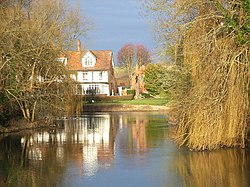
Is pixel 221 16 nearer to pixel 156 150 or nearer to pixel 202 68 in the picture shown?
pixel 202 68

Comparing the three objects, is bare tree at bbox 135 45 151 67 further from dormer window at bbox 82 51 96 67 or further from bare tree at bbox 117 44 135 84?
dormer window at bbox 82 51 96 67

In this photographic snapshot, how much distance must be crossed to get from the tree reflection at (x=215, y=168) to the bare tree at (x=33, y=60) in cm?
1248

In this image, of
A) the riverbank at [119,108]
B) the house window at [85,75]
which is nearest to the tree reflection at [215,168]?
the riverbank at [119,108]

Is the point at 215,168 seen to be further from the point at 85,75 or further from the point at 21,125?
the point at 85,75

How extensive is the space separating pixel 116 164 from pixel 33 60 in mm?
15301

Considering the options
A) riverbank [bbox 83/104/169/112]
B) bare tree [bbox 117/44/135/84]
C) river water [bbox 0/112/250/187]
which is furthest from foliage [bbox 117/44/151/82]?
river water [bbox 0/112/250/187]

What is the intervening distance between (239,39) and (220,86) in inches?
67.8

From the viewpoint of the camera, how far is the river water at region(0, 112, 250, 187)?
1149 cm

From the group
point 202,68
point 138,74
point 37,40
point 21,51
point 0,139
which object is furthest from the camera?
point 138,74

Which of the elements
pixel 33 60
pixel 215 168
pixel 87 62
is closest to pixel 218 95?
pixel 215 168

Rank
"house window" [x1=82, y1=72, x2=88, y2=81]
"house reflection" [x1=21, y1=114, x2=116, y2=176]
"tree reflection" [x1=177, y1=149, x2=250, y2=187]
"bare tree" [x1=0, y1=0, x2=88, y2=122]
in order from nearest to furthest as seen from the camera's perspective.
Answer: "tree reflection" [x1=177, y1=149, x2=250, y2=187]
"house reflection" [x1=21, y1=114, x2=116, y2=176]
"bare tree" [x1=0, y1=0, x2=88, y2=122]
"house window" [x1=82, y1=72, x2=88, y2=81]

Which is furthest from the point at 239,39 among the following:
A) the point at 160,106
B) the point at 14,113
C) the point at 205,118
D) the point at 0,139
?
the point at 160,106

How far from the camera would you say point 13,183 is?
1149 centimetres

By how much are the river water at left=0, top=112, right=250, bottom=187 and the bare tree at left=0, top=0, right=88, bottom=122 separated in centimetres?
484
